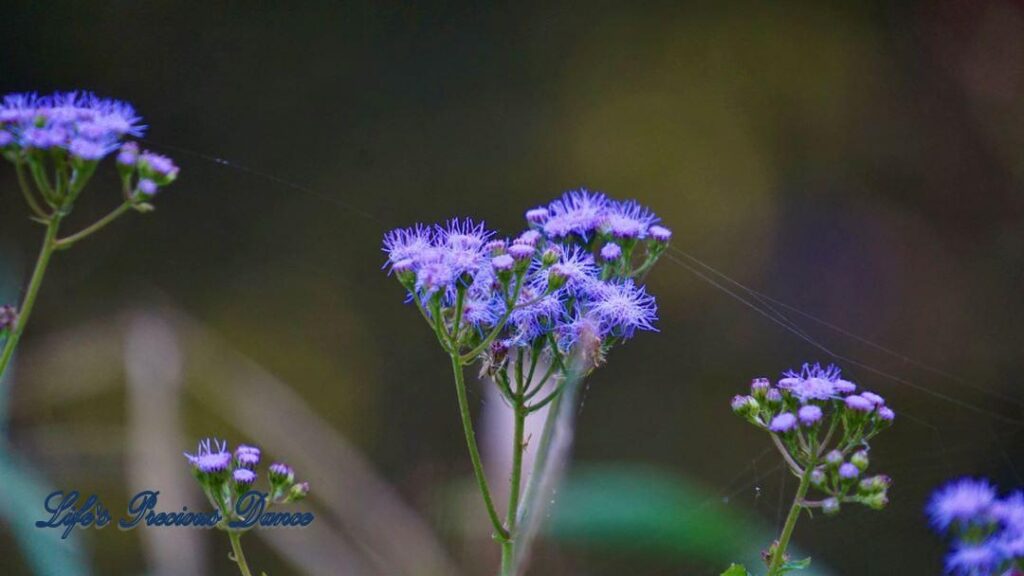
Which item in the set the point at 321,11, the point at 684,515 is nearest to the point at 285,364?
the point at 321,11

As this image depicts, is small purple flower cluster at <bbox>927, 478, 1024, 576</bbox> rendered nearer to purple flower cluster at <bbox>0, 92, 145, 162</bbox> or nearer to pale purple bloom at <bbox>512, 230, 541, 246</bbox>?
pale purple bloom at <bbox>512, 230, 541, 246</bbox>

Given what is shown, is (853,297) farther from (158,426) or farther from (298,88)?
(158,426)

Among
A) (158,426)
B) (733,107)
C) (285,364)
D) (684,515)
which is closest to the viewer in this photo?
(684,515)

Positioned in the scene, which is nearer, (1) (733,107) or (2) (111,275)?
(2) (111,275)

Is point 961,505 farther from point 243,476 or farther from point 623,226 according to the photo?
point 243,476

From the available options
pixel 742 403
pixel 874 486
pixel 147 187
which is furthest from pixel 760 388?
pixel 147 187

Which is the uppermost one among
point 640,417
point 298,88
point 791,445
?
point 298,88
